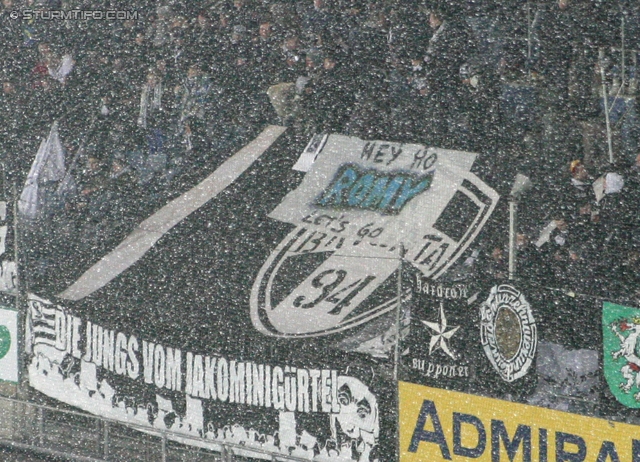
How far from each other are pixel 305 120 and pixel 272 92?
1.22 feet

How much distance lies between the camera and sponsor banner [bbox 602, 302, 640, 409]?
5.25 metres

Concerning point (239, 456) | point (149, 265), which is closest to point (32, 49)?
point (149, 265)

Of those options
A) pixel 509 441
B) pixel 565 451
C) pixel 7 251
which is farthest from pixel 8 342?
pixel 565 451

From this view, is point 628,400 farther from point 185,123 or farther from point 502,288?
point 185,123

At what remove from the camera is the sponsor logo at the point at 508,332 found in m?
5.53

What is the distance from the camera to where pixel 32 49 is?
896 cm

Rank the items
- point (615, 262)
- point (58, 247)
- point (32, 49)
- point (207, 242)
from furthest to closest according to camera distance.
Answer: point (32, 49) → point (58, 247) → point (207, 242) → point (615, 262)

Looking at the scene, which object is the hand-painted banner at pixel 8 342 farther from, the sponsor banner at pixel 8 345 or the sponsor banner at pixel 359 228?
the sponsor banner at pixel 359 228

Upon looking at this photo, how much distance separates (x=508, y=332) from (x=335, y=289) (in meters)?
1.51

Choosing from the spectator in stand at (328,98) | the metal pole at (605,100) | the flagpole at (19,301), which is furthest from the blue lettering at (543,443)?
the flagpole at (19,301)

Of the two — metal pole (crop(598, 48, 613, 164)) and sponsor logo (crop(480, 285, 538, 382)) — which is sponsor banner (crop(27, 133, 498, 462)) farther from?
metal pole (crop(598, 48, 613, 164))

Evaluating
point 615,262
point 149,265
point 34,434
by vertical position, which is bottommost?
point 34,434

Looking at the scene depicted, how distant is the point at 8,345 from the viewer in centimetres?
827

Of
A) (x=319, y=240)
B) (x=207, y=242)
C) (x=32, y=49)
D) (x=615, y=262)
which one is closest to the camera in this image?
(x=615, y=262)
